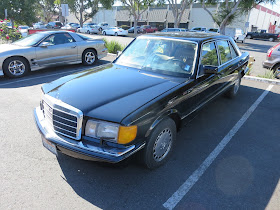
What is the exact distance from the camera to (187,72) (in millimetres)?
3383

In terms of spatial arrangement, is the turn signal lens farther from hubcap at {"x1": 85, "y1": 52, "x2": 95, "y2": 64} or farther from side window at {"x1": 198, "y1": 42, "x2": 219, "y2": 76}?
hubcap at {"x1": 85, "y1": 52, "x2": 95, "y2": 64}

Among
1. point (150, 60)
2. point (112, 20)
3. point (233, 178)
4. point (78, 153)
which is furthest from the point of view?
point (112, 20)

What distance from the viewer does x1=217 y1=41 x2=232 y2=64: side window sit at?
172 inches

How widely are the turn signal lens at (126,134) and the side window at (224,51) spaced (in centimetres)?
293

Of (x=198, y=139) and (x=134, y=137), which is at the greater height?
(x=134, y=137)

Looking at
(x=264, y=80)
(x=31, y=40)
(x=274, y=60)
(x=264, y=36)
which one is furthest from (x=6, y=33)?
(x=264, y=36)

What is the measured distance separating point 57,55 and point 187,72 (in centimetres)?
610

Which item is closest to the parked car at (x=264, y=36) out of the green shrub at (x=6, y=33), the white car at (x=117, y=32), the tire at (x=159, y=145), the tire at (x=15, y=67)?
the white car at (x=117, y=32)

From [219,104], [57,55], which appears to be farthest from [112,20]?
[219,104]

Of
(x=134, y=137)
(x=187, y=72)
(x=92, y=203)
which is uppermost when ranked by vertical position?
(x=187, y=72)

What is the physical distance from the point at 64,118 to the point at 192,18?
44.4 meters

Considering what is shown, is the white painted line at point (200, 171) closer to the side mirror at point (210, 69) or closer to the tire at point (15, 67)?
the side mirror at point (210, 69)

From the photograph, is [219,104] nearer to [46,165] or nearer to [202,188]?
[202,188]

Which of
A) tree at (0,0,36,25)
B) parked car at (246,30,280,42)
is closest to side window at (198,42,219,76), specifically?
tree at (0,0,36,25)
